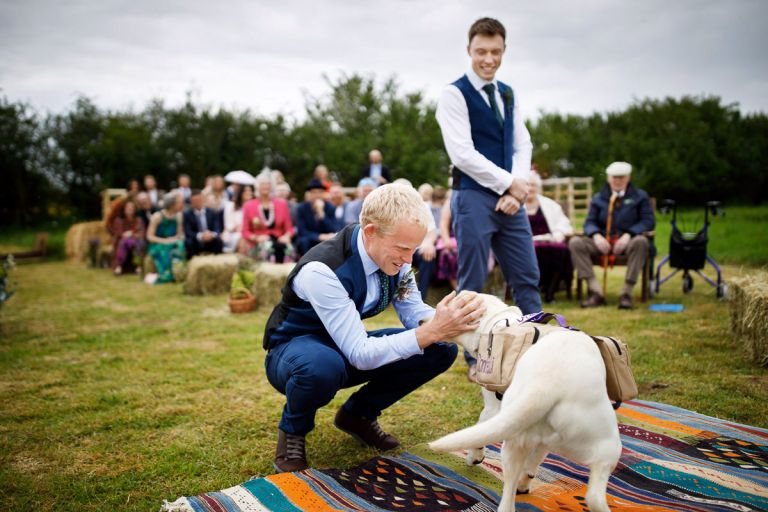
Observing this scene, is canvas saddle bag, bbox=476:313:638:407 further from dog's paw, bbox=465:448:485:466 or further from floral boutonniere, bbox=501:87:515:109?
floral boutonniere, bbox=501:87:515:109

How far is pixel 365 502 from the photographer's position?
2.21 m

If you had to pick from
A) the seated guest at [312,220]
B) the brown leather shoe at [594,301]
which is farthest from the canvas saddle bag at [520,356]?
the seated guest at [312,220]

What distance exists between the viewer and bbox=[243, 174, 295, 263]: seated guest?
9.04 metres

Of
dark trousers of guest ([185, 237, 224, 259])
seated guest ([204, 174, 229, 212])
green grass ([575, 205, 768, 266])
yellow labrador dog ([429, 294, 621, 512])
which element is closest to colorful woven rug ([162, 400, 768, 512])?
yellow labrador dog ([429, 294, 621, 512])

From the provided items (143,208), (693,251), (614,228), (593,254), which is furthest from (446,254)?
(143,208)

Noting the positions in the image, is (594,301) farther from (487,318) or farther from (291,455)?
(291,455)

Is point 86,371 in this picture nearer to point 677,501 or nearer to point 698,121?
point 677,501

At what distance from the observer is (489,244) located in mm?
3586

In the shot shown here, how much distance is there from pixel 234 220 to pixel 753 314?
30.1ft

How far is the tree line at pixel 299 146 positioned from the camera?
19484 millimetres

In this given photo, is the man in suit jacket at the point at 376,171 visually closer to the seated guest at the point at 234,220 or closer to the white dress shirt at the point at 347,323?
the seated guest at the point at 234,220

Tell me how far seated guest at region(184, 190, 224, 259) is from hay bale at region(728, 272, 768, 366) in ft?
29.3

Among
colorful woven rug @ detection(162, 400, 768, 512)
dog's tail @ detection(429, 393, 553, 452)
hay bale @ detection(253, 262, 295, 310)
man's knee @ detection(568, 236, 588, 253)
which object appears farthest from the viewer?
hay bale @ detection(253, 262, 295, 310)

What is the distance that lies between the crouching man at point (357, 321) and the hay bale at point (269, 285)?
191 inches
